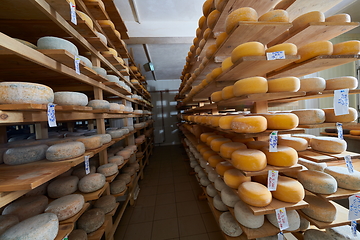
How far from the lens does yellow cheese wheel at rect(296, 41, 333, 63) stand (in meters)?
1.07

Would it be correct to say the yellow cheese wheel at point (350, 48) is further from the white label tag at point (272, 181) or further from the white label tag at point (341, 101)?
the white label tag at point (272, 181)

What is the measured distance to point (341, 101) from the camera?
1.16 m

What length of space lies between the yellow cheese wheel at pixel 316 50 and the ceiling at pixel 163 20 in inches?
90.3

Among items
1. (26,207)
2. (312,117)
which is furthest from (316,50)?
(26,207)

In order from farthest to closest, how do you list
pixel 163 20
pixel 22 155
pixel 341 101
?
pixel 163 20
pixel 341 101
pixel 22 155

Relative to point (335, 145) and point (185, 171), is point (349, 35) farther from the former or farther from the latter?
point (185, 171)

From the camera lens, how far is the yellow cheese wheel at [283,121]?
1.08 metres

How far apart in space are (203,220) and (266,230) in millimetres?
1109

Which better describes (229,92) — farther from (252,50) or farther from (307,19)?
(307,19)

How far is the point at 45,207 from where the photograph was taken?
1.13 m

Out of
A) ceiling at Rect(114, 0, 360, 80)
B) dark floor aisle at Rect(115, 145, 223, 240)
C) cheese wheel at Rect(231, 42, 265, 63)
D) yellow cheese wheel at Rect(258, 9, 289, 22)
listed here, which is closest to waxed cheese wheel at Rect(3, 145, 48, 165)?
dark floor aisle at Rect(115, 145, 223, 240)

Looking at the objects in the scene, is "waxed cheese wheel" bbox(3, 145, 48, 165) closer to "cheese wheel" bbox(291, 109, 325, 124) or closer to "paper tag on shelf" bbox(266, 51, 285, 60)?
"paper tag on shelf" bbox(266, 51, 285, 60)

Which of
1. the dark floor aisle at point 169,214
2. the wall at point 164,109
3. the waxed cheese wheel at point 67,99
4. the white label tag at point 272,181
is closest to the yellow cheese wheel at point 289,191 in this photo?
the white label tag at point 272,181

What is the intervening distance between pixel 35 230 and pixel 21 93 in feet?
2.58
